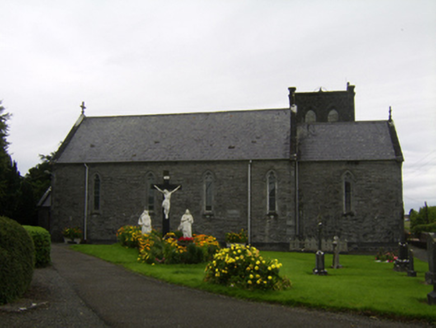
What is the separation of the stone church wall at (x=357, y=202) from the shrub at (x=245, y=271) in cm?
1785

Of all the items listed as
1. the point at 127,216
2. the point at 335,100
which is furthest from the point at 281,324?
the point at 335,100

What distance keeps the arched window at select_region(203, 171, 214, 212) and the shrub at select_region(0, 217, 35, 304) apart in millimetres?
20388

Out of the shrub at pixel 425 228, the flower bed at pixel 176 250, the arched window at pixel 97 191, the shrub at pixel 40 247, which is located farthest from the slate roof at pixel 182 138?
the shrub at pixel 425 228

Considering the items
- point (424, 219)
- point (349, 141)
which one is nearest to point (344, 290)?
point (349, 141)

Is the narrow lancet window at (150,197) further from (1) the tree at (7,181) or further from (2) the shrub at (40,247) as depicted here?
(2) the shrub at (40,247)

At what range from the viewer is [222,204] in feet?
104

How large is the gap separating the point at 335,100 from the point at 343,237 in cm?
1847

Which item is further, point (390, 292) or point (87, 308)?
point (390, 292)

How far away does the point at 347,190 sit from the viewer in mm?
31516

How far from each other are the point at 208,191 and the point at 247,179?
301 centimetres

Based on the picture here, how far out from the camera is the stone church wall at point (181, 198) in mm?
30953

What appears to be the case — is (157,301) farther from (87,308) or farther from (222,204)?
(222,204)

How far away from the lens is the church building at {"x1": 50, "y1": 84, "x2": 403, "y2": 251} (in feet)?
101

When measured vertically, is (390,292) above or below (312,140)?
below
